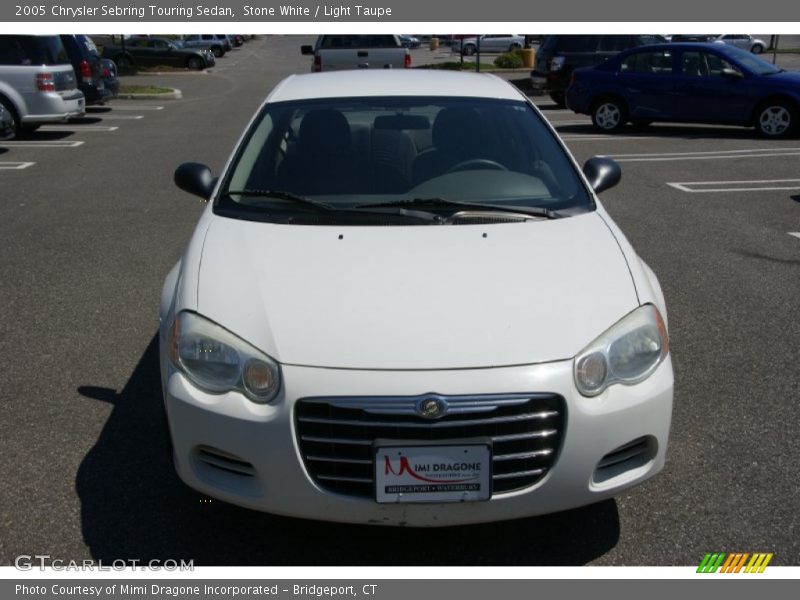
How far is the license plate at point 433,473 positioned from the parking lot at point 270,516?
1.40 ft

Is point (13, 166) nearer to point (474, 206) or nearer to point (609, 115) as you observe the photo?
point (609, 115)

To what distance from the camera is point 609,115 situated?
54.6 ft

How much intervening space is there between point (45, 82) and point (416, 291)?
1397cm

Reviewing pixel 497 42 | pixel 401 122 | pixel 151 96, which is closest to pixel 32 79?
pixel 151 96

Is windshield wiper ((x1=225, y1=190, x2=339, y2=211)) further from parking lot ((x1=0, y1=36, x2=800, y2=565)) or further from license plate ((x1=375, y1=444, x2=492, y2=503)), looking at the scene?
license plate ((x1=375, y1=444, x2=492, y2=503))

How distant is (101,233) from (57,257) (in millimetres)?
954

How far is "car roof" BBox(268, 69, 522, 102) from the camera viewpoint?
195 inches

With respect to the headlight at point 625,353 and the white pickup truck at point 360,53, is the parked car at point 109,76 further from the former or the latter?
the headlight at point 625,353

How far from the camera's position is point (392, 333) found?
3.17 metres

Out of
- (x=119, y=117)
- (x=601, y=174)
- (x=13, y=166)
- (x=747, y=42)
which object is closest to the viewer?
(x=601, y=174)

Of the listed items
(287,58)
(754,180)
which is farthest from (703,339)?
(287,58)

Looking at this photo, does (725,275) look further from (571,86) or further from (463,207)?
(571,86)

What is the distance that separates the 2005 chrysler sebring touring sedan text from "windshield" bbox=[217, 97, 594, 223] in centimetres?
26

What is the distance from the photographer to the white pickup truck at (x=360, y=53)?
20375mm
